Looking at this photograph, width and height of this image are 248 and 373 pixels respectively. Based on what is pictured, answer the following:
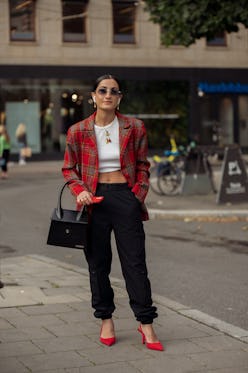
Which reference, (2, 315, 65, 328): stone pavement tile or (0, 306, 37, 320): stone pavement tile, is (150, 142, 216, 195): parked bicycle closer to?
(0, 306, 37, 320): stone pavement tile

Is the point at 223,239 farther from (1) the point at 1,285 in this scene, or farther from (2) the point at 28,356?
(2) the point at 28,356

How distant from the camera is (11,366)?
5.50 m

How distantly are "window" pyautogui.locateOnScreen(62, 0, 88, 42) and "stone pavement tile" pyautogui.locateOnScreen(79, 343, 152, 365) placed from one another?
31.6 metres

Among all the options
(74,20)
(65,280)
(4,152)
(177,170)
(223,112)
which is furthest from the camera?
(223,112)

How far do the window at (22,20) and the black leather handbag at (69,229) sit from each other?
101 ft

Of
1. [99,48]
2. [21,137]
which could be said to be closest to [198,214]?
[21,137]

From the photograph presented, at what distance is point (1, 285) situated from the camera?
7.80m

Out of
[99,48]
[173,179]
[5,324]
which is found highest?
[99,48]

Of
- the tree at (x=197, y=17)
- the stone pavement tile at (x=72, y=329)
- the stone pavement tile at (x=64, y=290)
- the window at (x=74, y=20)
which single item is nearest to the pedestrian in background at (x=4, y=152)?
the tree at (x=197, y=17)

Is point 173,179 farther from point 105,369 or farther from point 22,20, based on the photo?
point 22,20

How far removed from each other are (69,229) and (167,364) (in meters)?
1.14

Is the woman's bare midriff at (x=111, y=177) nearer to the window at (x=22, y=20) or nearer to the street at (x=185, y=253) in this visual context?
the street at (x=185, y=253)

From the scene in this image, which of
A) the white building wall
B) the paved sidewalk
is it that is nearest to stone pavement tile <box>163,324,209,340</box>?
the paved sidewalk

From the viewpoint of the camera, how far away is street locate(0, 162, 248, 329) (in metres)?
8.21
